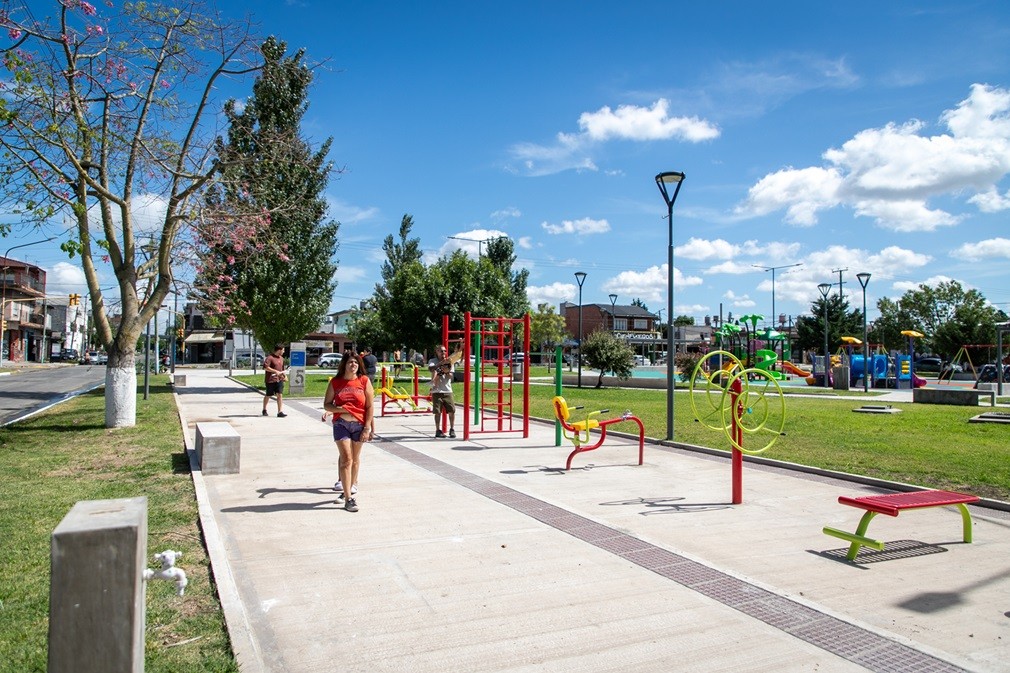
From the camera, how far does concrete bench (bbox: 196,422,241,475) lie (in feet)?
31.0

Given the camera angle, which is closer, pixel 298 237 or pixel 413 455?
pixel 413 455

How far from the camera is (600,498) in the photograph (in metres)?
8.61

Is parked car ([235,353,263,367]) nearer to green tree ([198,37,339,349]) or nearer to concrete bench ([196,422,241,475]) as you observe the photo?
green tree ([198,37,339,349])

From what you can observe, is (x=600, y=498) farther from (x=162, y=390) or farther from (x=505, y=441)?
(x=162, y=390)

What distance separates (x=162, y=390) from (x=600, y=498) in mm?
25113

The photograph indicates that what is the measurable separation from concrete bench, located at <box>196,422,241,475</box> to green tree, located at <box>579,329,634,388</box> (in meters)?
24.9

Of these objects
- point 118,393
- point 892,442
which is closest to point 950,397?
point 892,442

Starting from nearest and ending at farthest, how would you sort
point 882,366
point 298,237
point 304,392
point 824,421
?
1. point 824,421
2. point 304,392
3. point 298,237
4. point 882,366

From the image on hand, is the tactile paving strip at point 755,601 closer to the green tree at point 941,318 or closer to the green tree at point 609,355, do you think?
the green tree at point 609,355

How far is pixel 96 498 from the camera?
7.74 meters

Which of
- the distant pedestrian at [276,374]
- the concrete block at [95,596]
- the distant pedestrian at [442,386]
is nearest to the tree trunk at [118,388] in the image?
the distant pedestrian at [276,374]

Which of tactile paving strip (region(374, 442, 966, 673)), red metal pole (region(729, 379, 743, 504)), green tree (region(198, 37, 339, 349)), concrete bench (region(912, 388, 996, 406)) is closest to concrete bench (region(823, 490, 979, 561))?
tactile paving strip (region(374, 442, 966, 673))

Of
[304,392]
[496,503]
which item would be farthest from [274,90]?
[496,503]

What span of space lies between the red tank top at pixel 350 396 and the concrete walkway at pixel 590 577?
105 cm
